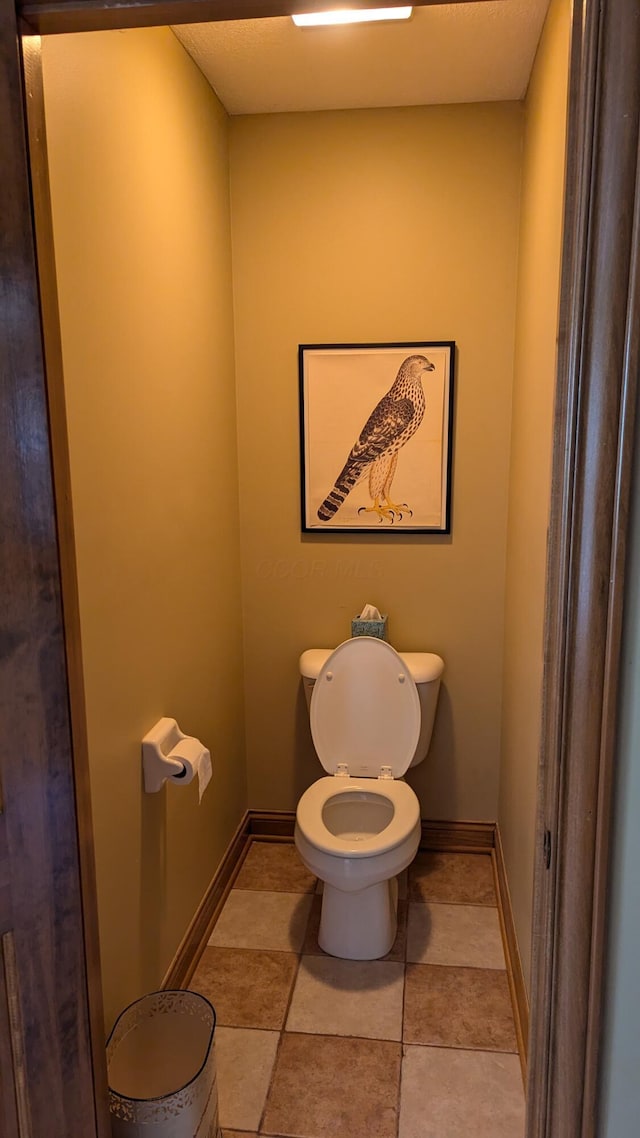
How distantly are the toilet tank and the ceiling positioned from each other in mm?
1785

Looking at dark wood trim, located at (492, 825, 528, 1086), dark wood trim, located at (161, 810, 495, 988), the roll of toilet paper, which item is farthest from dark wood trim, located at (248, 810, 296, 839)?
the roll of toilet paper

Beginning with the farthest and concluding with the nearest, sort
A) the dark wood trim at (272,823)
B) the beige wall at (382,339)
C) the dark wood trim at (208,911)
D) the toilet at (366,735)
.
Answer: the dark wood trim at (272,823) → the beige wall at (382,339) → the toilet at (366,735) → the dark wood trim at (208,911)

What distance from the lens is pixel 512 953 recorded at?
2186 millimetres

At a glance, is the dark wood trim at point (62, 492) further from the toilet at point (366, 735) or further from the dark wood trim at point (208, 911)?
the toilet at point (366, 735)

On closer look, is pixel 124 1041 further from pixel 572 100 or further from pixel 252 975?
pixel 572 100

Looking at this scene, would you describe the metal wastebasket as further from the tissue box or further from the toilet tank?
the tissue box

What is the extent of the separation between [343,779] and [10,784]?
4.91ft

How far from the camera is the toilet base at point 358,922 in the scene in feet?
7.29

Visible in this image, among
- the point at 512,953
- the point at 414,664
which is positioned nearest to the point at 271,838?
the point at 414,664

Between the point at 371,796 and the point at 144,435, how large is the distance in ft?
4.45

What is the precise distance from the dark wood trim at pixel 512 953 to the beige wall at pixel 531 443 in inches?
2.7

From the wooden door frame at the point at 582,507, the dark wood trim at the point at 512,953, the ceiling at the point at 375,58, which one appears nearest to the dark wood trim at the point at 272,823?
the dark wood trim at the point at 512,953

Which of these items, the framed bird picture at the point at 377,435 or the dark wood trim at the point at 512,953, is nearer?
the dark wood trim at the point at 512,953

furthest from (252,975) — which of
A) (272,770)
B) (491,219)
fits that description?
(491,219)
